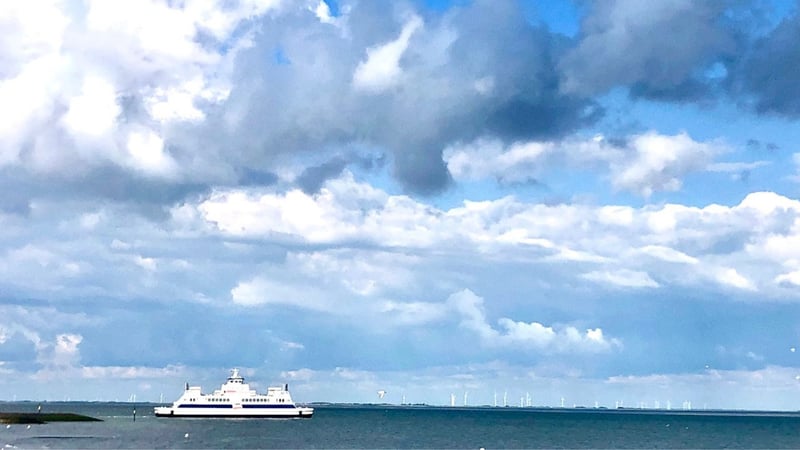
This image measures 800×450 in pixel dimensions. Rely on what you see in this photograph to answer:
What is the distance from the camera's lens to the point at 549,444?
172250mm

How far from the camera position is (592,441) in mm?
187625

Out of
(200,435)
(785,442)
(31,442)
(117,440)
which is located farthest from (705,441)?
(31,442)

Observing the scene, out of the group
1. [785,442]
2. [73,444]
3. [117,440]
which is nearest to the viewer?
[73,444]

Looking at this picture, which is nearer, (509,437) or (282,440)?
(282,440)

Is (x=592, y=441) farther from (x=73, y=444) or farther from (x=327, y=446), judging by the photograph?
(x=73, y=444)

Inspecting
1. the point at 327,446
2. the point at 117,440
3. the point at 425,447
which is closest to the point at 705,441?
the point at 425,447

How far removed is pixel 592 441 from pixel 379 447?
2012 inches

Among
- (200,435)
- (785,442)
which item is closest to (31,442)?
(200,435)

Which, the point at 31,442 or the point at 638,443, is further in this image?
the point at 638,443

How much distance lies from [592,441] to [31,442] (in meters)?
99.7

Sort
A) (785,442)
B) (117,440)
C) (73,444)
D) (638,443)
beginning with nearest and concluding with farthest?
(73,444) < (117,440) < (638,443) < (785,442)

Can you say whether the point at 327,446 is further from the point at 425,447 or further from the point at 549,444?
the point at 549,444

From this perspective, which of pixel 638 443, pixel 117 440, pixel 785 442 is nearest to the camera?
pixel 117 440

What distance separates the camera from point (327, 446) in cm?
15738
